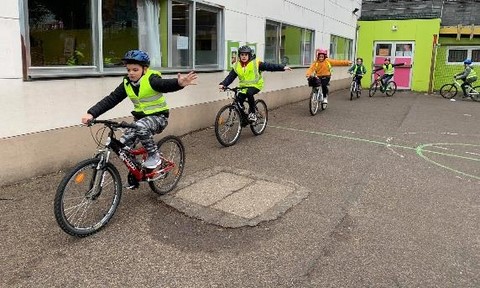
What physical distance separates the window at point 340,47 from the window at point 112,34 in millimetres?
9657

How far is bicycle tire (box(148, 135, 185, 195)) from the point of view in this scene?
15.7ft

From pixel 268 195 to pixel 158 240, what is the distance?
5.28 feet

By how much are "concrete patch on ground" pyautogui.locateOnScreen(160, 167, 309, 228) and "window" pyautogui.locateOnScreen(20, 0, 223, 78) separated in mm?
2312

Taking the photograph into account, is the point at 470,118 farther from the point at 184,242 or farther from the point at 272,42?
the point at 184,242

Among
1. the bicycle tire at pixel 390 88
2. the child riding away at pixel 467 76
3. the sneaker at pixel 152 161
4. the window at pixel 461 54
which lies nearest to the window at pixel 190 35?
the sneaker at pixel 152 161

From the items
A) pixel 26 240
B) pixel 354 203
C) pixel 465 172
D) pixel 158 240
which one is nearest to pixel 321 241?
pixel 354 203

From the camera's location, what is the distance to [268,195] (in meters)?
4.98

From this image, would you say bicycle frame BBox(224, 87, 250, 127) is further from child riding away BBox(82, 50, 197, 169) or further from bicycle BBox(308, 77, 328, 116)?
bicycle BBox(308, 77, 328, 116)

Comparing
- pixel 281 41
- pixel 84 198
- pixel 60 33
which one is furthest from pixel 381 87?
pixel 84 198

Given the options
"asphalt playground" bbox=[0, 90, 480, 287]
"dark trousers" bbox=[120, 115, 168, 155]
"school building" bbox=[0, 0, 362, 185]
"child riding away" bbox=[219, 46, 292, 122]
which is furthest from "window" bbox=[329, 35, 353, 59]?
"dark trousers" bbox=[120, 115, 168, 155]

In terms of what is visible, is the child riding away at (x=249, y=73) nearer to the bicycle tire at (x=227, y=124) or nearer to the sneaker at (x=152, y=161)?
the bicycle tire at (x=227, y=124)

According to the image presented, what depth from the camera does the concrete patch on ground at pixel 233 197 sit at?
4344 mm

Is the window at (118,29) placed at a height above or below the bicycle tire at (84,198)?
above

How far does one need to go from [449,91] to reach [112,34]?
15939 millimetres
